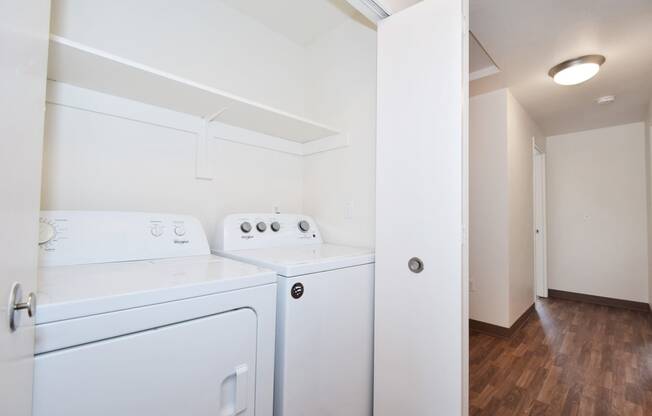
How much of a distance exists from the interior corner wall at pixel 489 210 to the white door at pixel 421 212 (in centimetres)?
182

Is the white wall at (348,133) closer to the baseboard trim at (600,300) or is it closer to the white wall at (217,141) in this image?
the white wall at (217,141)

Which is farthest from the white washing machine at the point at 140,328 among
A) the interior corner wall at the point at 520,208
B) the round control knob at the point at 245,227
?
the interior corner wall at the point at 520,208

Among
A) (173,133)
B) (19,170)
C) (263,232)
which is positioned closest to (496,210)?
(263,232)

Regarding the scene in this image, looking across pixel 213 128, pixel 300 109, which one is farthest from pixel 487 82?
pixel 213 128

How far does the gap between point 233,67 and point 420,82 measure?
A: 117cm

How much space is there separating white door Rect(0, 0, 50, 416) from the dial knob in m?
0.58

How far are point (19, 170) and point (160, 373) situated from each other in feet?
1.96

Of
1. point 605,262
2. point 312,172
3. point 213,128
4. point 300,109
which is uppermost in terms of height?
point 300,109

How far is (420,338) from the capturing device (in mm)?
1208

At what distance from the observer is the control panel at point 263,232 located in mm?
1494

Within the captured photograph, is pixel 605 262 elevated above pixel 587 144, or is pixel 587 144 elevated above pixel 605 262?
pixel 587 144

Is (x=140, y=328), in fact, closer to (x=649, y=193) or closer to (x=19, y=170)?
(x=19, y=170)

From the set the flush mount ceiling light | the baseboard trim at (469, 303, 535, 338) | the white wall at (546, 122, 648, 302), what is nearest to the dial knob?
the baseboard trim at (469, 303, 535, 338)

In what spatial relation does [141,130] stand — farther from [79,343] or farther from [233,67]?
[79,343]
